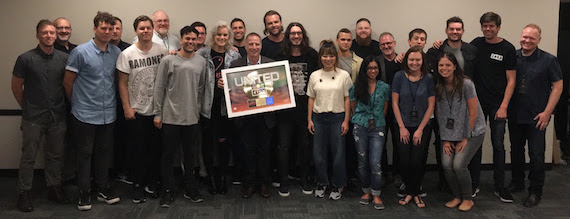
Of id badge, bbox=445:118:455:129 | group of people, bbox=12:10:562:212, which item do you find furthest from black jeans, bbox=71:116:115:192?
id badge, bbox=445:118:455:129

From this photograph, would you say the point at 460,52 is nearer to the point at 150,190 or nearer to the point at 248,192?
the point at 248,192

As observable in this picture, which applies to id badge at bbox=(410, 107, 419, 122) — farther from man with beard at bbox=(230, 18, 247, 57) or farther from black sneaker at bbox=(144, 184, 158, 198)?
black sneaker at bbox=(144, 184, 158, 198)

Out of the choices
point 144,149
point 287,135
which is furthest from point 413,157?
point 144,149

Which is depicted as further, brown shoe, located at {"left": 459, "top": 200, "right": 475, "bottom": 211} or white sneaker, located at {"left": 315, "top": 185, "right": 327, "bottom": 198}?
white sneaker, located at {"left": 315, "top": 185, "right": 327, "bottom": 198}

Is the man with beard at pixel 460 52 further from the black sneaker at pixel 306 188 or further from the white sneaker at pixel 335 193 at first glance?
the black sneaker at pixel 306 188

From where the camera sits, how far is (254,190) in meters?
4.25

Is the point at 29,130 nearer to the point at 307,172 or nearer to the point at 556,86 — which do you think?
the point at 307,172

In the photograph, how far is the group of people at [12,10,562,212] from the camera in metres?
3.75

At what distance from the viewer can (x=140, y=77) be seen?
3842 millimetres

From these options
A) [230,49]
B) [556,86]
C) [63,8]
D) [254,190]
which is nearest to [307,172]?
[254,190]

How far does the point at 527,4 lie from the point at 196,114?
3.88 m

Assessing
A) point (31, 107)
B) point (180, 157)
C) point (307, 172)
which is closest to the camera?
point (31, 107)

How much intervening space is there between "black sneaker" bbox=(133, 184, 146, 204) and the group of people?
1 centimetres

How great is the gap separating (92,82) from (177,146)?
0.87 m
